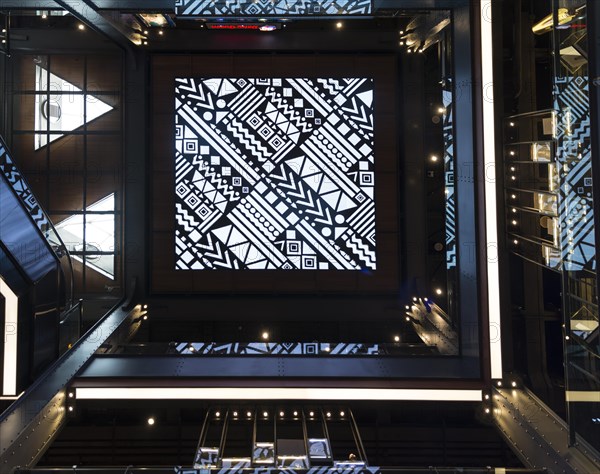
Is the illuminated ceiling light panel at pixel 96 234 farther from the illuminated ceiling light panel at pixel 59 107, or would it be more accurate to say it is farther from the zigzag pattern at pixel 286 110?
the zigzag pattern at pixel 286 110

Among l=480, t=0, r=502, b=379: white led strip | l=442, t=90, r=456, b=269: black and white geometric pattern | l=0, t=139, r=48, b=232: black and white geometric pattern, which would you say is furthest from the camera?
l=442, t=90, r=456, b=269: black and white geometric pattern

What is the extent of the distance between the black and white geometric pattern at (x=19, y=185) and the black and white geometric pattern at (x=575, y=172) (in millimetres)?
4625

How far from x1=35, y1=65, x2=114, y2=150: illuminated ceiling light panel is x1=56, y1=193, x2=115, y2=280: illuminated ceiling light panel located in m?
1.21

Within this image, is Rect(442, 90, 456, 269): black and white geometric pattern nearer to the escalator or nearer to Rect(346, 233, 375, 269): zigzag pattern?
Rect(346, 233, 375, 269): zigzag pattern

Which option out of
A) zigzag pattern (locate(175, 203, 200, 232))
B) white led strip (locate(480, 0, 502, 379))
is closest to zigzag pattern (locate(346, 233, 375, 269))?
zigzag pattern (locate(175, 203, 200, 232))

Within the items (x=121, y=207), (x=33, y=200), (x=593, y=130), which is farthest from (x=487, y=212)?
(x=121, y=207)

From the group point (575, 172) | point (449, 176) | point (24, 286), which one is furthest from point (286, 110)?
point (575, 172)

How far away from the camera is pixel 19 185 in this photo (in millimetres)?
4656

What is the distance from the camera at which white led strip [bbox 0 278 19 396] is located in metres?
4.18

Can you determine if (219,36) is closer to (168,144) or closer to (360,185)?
(168,144)

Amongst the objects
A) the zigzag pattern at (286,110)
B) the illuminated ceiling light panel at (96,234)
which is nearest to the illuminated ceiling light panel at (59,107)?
the illuminated ceiling light panel at (96,234)

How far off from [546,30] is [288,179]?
3.76m

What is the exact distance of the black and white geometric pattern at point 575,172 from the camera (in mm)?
3274

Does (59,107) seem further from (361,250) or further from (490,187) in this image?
(490,187)
